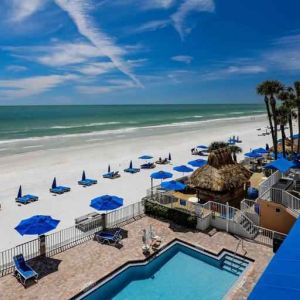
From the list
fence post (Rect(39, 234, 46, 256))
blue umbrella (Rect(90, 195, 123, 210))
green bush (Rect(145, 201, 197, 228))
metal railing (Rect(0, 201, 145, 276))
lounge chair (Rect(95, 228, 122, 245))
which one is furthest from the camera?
green bush (Rect(145, 201, 197, 228))

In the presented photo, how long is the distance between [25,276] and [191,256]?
6.82m

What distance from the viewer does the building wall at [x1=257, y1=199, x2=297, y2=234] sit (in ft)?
47.4

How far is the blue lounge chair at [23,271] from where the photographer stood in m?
10.9

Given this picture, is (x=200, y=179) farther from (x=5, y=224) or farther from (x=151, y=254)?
(x=5, y=224)

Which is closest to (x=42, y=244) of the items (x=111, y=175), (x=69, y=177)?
(x=111, y=175)

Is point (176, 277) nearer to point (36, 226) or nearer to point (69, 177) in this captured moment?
point (36, 226)

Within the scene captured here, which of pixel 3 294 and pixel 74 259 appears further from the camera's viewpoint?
pixel 74 259

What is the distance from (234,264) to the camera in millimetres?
12617

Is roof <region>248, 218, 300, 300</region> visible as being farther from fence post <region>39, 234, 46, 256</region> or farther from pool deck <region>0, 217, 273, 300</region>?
fence post <region>39, 234, 46, 256</region>

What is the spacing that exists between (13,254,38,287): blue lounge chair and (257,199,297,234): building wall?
10811 mm

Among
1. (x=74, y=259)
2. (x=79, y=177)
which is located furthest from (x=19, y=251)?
(x=79, y=177)

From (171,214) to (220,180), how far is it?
11.6 feet

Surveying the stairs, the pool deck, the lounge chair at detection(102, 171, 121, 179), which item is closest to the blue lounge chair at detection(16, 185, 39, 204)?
the lounge chair at detection(102, 171, 121, 179)

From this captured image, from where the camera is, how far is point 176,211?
16.1m
